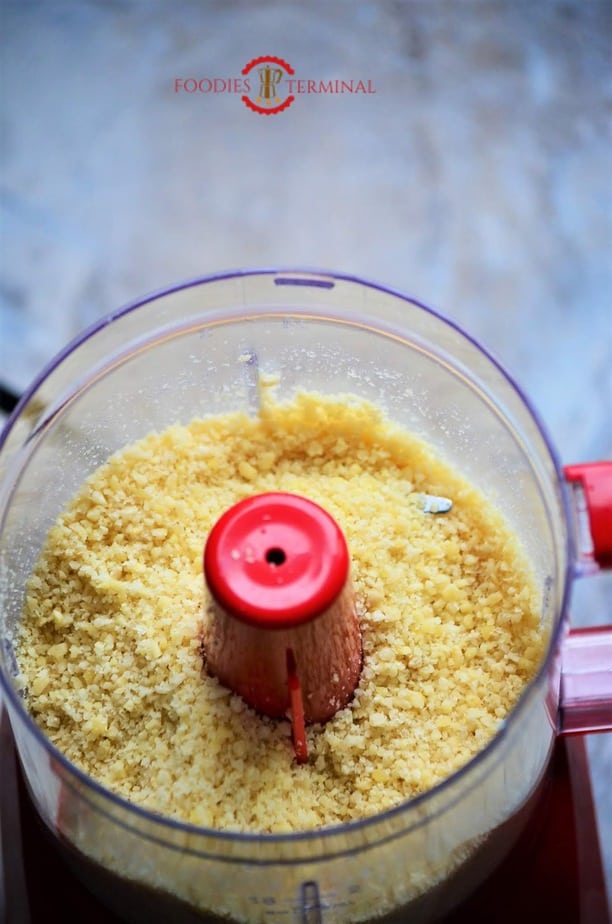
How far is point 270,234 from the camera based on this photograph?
Answer: 3.04 ft

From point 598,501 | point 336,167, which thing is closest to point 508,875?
point 598,501

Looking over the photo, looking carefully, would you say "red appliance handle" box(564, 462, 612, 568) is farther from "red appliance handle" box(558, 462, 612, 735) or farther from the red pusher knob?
the red pusher knob

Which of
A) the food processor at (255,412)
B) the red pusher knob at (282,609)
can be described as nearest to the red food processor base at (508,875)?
the food processor at (255,412)

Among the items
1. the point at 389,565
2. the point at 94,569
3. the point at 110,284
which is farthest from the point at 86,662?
the point at 110,284

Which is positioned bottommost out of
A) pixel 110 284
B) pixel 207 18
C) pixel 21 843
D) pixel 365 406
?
pixel 21 843

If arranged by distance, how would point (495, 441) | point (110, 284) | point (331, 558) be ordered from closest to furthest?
point (331, 558) < point (495, 441) < point (110, 284)

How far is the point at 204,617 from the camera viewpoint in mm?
516

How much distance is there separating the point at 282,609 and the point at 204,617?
0.22 ft

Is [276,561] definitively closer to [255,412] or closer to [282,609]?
[282,609]

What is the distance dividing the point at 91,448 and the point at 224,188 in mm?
424

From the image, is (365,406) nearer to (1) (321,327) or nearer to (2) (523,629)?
(1) (321,327)

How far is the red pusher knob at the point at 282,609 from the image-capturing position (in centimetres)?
47

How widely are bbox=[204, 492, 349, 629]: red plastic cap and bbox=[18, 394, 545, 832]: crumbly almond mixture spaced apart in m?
0.06

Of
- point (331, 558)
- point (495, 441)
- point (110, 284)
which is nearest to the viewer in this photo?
point (331, 558)
